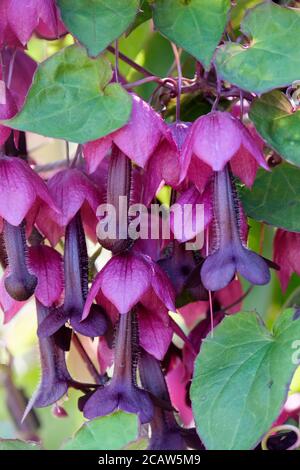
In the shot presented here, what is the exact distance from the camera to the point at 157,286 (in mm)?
798

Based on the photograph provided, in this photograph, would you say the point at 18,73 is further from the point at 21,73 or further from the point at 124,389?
the point at 124,389

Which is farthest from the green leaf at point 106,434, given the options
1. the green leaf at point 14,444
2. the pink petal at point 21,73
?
the pink petal at point 21,73

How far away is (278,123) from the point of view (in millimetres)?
774

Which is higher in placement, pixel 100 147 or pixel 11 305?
pixel 100 147

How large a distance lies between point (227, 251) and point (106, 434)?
0.18 metres

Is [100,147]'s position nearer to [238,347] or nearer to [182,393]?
[238,347]

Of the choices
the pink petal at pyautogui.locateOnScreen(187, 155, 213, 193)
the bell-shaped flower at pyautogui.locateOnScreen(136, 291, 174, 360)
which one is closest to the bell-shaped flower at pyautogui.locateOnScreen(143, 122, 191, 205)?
the pink petal at pyautogui.locateOnScreen(187, 155, 213, 193)

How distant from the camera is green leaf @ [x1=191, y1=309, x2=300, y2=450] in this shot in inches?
28.2

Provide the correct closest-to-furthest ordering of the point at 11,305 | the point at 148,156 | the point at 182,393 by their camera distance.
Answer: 1. the point at 148,156
2. the point at 11,305
3. the point at 182,393

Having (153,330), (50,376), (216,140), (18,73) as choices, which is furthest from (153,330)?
(18,73)

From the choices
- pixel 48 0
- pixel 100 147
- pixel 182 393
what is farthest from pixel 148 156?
pixel 182 393

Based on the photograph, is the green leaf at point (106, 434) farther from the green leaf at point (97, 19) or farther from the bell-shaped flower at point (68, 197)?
the green leaf at point (97, 19)

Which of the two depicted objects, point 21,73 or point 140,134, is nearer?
point 140,134

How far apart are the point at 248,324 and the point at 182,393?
0.27 meters
